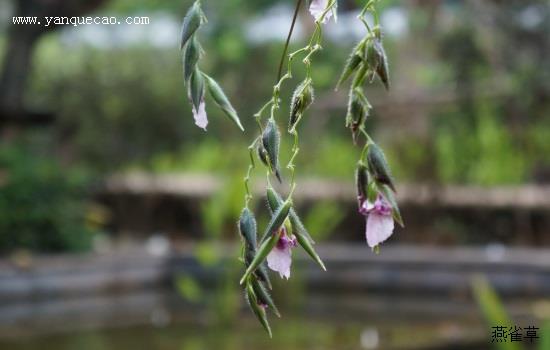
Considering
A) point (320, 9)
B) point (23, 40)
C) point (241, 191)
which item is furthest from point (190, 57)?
point (23, 40)

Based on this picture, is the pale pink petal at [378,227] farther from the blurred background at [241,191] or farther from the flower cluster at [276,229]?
the blurred background at [241,191]

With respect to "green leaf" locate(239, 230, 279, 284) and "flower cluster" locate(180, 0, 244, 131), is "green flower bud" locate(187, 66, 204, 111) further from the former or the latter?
"green leaf" locate(239, 230, 279, 284)

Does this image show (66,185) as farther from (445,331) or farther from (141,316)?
(445,331)

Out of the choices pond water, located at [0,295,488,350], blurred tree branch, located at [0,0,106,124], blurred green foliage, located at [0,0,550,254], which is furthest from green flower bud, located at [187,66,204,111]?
blurred tree branch, located at [0,0,106,124]

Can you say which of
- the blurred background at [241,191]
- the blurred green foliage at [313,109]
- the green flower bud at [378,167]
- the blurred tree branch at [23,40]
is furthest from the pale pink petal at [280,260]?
the blurred tree branch at [23,40]

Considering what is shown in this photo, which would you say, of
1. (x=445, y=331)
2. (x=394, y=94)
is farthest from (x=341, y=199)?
(x=445, y=331)

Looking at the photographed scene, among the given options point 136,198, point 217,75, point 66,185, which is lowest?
point 66,185

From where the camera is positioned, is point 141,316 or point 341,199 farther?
point 341,199
